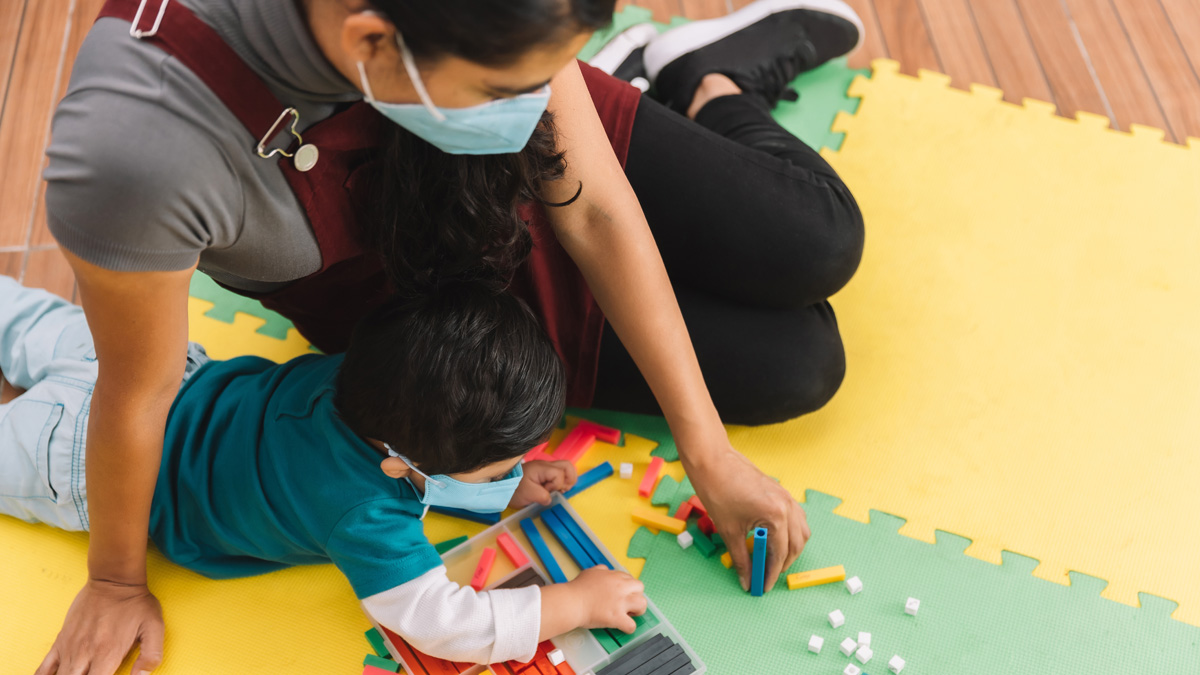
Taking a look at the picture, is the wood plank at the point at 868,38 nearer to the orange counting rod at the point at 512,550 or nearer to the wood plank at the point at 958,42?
the wood plank at the point at 958,42

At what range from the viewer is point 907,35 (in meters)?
1.82

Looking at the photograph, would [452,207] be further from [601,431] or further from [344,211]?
[601,431]

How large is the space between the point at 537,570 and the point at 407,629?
0.21m

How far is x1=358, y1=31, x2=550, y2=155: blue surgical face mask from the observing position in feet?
2.14

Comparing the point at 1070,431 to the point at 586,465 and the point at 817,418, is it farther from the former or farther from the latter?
the point at 586,465

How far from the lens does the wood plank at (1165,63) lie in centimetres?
168

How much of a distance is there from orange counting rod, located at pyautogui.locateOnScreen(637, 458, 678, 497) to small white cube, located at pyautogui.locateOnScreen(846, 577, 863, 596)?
11.4 inches

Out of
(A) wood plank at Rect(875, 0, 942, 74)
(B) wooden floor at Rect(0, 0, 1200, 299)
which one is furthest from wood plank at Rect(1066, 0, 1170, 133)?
(A) wood plank at Rect(875, 0, 942, 74)

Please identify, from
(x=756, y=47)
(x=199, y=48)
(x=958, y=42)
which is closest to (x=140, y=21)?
(x=199, y=48)

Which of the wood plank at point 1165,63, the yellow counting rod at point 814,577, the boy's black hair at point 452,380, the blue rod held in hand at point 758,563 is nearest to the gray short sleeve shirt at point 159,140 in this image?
the boy's black hair at point 452,380

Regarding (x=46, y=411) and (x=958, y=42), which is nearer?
(x=46, y=411)

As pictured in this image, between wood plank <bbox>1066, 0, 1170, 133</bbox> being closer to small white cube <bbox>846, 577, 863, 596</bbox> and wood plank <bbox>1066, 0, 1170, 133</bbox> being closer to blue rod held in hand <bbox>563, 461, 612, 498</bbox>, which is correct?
small white cube <bbox>846, 577, 863, 596</bbox>

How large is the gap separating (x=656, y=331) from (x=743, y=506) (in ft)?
0.81

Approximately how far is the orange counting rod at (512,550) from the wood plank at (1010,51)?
1.32m
